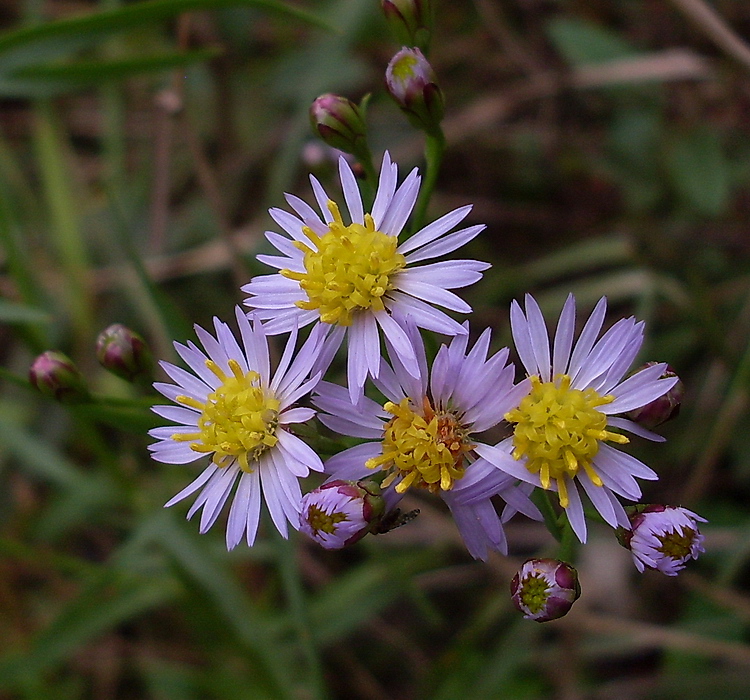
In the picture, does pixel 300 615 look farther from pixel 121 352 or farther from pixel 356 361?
pixel 356 361

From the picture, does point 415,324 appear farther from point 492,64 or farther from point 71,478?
point 492,64

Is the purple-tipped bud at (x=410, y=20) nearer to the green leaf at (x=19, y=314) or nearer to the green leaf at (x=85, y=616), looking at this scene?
the green leaf at (x=19, y=314)

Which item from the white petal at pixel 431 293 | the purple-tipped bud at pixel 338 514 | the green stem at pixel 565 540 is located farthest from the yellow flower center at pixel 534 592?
the white petal at pixel 431 293

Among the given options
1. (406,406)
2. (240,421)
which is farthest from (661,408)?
(240,421)

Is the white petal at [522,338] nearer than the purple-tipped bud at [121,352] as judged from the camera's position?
Yes

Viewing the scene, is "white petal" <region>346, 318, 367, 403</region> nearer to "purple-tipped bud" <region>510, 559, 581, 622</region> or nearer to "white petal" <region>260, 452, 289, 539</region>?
"white petal" <region>260, 452, 289, 539</region>

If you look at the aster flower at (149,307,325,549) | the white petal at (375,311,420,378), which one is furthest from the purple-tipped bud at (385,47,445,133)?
the aster flower at (149,307,325,549)

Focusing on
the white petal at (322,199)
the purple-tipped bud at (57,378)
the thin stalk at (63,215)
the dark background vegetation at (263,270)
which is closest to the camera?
the white petal at (322,199)
